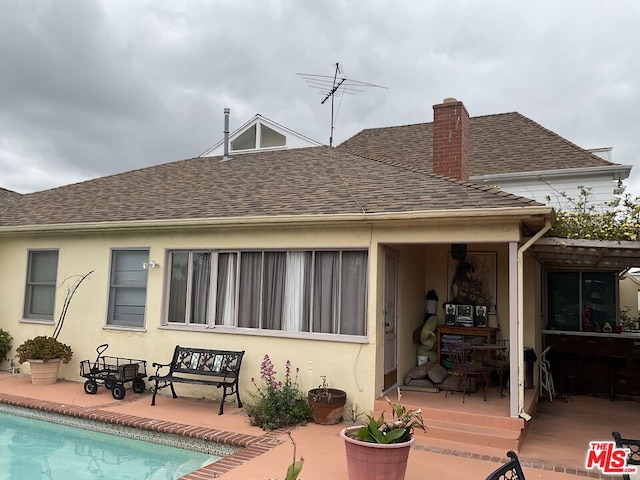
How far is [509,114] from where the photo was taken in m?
15.2

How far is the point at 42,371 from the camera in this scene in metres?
8.91

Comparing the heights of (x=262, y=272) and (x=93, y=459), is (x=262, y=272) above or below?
above

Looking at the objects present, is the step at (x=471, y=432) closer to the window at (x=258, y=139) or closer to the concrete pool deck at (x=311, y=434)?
the concrete pool deck at (x=311, y=434)

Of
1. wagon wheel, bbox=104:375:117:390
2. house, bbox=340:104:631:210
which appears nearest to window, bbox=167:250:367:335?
wagon wheel, bbox=104:375:117:390

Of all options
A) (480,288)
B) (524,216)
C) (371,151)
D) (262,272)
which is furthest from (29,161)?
(524,216)

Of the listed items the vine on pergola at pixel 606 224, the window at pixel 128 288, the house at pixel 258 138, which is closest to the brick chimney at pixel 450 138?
the vine on pergola at pixel 606 224

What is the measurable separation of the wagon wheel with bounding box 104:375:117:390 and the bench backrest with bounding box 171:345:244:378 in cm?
108

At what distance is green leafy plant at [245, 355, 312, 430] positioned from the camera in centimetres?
665

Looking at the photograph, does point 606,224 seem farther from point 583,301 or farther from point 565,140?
point 565,140

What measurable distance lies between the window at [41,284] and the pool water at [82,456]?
3.48 metres

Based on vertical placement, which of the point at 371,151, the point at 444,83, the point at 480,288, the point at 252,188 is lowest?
the point at 480,288

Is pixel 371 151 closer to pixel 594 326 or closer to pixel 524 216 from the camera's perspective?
pixel 594 326

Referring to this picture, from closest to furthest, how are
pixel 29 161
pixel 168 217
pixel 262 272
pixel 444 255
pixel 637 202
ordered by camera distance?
pixel 637 202 < pixel 262 272 < pixel 168 217 < pixel 444 255 < pixel 29 161

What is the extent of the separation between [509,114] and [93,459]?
14263mm
